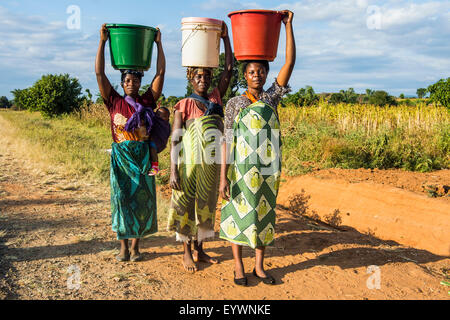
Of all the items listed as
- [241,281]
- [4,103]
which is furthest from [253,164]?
[4,103]

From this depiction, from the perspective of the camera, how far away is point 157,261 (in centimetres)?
338

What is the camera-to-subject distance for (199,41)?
9.57 feet

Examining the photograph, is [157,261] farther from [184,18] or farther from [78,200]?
[78,200]

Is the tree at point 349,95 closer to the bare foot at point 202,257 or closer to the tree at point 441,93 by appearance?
the tree at point 441,93

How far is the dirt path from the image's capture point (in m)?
2.82

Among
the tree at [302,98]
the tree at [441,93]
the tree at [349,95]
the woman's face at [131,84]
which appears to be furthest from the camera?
the tree at [349,95]

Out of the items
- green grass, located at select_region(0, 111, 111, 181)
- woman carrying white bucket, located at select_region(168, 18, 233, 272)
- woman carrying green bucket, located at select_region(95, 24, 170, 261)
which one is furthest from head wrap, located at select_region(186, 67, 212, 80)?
green grass, located at select_region(0, 111, 111, 181)

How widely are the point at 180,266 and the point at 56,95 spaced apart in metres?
19.4

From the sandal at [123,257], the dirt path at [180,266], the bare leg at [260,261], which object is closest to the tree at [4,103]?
the dirt path at [180,266]

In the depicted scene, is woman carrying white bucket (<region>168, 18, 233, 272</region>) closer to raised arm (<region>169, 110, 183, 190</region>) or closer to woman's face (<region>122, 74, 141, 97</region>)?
raised arm (<region>169, 110, 183, 190</region>)

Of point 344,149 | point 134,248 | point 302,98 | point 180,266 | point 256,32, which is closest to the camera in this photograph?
point 256,32

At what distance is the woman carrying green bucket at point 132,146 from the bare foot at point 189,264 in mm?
432

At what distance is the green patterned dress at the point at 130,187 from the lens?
3.15 metres

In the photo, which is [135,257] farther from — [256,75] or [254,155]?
[256,75]
